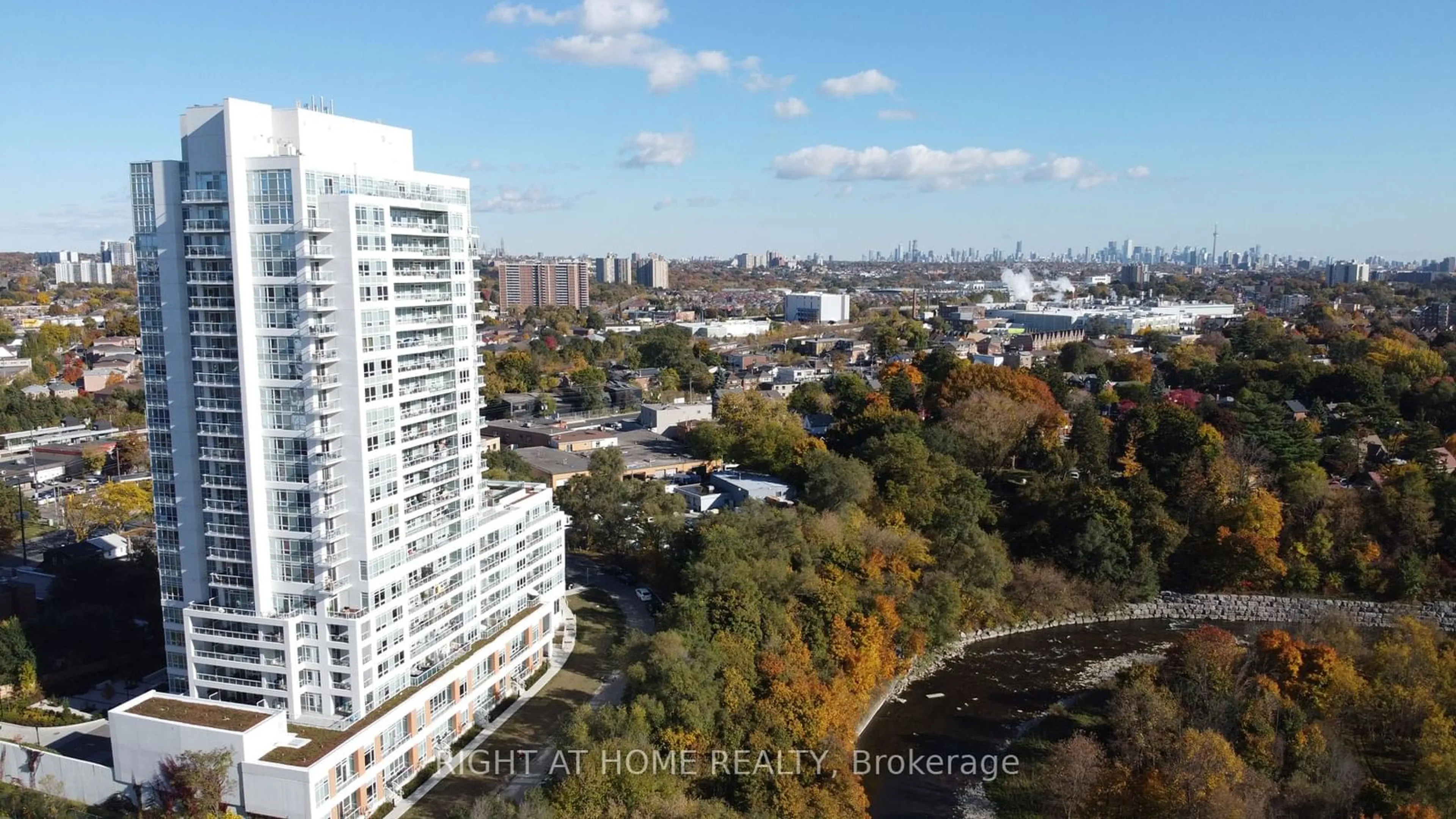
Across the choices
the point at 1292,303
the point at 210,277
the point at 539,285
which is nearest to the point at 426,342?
the point at 210,277

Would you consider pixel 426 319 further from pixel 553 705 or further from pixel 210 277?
pixel 553 705

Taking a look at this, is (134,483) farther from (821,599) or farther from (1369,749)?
(1369,749)

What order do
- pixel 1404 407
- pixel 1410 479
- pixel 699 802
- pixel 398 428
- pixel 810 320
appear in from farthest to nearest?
pixel 810 320, pixel 1404 407, pixel 1410 479, pixel 398 428, pixel 699 802

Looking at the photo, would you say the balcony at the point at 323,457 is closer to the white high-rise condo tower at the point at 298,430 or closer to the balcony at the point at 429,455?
the white high-rise condo tower at the point at 298,430

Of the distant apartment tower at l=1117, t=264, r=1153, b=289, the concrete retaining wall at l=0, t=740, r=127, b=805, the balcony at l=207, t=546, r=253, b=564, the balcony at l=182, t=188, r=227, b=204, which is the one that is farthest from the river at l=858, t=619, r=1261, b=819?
the distant apartment tower at l=1117, t=264, r=1153, b=289

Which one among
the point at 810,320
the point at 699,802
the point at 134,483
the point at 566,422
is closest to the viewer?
the point at 699,802

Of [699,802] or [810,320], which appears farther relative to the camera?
[810,320]

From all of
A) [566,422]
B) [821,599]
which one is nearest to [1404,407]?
[821,599]

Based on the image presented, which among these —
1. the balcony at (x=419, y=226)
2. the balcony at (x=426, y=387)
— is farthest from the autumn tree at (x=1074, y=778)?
the balcony at (x=419, y=226)
